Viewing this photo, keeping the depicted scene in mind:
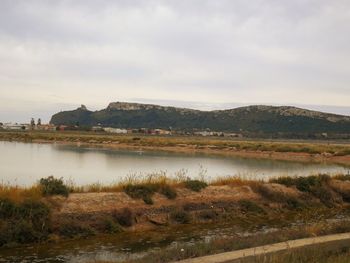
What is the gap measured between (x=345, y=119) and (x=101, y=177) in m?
144

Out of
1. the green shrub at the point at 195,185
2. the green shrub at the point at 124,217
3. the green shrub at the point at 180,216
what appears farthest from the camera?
the green shrub at the point at 195,185

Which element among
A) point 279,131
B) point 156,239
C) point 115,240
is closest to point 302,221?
point 156,239

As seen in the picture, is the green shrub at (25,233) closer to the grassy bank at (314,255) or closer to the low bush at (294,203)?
the grassy bank at (314,255)

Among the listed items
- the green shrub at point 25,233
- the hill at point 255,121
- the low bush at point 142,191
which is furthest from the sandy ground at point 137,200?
the hill at point 255,121

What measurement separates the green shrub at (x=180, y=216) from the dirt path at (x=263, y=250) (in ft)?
18.7

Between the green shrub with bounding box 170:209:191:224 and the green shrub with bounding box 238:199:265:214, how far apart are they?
272 centimetres

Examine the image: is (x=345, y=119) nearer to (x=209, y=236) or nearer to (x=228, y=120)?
(x=228, y=120)

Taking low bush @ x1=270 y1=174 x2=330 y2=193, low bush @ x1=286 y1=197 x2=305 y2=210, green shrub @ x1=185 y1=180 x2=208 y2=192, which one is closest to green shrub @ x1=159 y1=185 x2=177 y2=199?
green shrub @ x1=185 y1=180 x2=208 y2=192

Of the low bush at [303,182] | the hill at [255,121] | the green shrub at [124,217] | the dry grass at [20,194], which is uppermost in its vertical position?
the hill at [255,121]

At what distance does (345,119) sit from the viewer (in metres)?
158

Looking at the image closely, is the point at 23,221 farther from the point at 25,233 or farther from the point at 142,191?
the point at 142,191

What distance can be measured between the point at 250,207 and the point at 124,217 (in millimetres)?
5315

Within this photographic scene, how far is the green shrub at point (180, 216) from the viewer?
1538 centimetres

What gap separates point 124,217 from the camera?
46.6 feet
